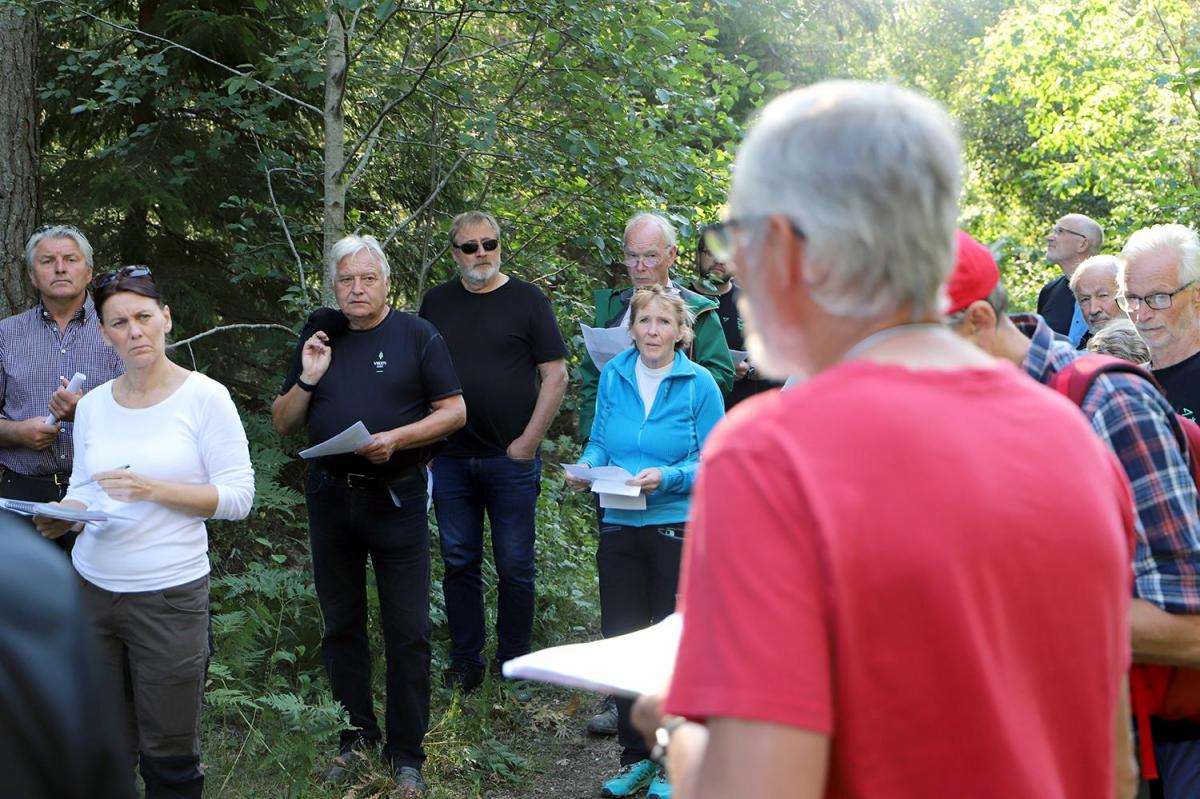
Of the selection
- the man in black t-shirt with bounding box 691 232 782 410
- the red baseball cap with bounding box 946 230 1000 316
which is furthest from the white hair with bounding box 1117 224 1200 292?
the man in black t-shirt with bounding box 691 232 782 410

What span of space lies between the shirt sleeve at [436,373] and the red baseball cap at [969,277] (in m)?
3.36

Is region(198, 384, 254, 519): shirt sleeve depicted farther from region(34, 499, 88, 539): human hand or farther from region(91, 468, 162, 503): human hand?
region(34, 499, 88, 539): human hand

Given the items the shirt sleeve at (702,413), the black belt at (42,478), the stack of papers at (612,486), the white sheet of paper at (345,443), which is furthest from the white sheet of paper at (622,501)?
the black belt at (42,478)

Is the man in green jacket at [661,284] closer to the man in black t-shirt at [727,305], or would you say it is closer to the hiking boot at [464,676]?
the man in black t-shirt at [727,305]

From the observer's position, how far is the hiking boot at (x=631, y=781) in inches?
218

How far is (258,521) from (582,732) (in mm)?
2625

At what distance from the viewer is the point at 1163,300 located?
4016 millimetres

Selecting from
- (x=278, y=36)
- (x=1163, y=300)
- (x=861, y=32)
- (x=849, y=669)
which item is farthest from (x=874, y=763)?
(x=861, y=32)

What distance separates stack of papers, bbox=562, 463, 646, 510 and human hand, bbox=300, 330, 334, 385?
1.18 metres

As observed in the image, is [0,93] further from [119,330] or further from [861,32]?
[861,32]

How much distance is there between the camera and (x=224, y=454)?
441 centimetres

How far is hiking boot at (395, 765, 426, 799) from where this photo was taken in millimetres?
5324

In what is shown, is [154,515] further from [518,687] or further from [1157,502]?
[1157,502]

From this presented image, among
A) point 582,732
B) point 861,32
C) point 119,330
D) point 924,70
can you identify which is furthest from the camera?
point 924,70
